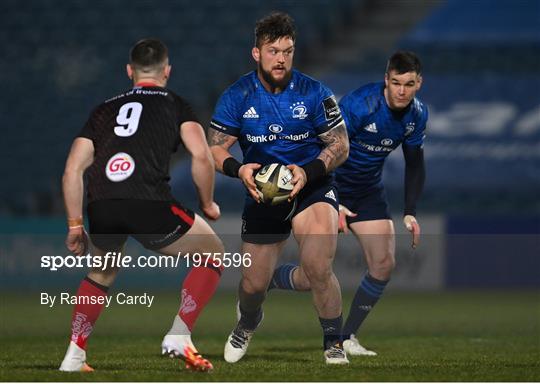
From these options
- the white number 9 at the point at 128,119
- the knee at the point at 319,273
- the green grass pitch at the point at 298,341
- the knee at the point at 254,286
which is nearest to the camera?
the white number 9 at the point at 128,119

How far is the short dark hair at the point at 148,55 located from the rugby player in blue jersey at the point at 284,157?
1099mm

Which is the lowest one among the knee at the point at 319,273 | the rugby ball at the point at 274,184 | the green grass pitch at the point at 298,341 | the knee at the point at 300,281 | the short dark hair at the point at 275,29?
the green grass pitch at the point at 298,341

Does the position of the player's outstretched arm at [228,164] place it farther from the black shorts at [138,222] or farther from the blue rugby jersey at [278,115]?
the black shorts at [138,222]

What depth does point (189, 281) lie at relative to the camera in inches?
262

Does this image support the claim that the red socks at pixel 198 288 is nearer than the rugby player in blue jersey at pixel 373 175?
Yes

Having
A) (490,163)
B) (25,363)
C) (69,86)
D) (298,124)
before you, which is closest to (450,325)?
(298,124)

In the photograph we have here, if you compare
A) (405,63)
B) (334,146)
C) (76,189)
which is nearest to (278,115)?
(334,146)

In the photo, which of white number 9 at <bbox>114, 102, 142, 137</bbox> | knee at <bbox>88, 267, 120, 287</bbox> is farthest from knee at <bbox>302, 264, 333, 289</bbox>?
white number 9 at <bbox>114, 102, 142, 137</bbox>

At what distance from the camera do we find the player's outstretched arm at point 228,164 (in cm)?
737

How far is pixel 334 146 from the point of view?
7816mm

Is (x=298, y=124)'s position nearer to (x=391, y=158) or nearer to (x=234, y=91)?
(x=234, y=91)

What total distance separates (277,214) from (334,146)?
661 mm

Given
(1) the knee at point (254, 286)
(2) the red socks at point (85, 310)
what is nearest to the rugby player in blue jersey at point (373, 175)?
(1) the knee at point (254, 286)

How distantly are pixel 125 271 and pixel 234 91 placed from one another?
1006 cm
